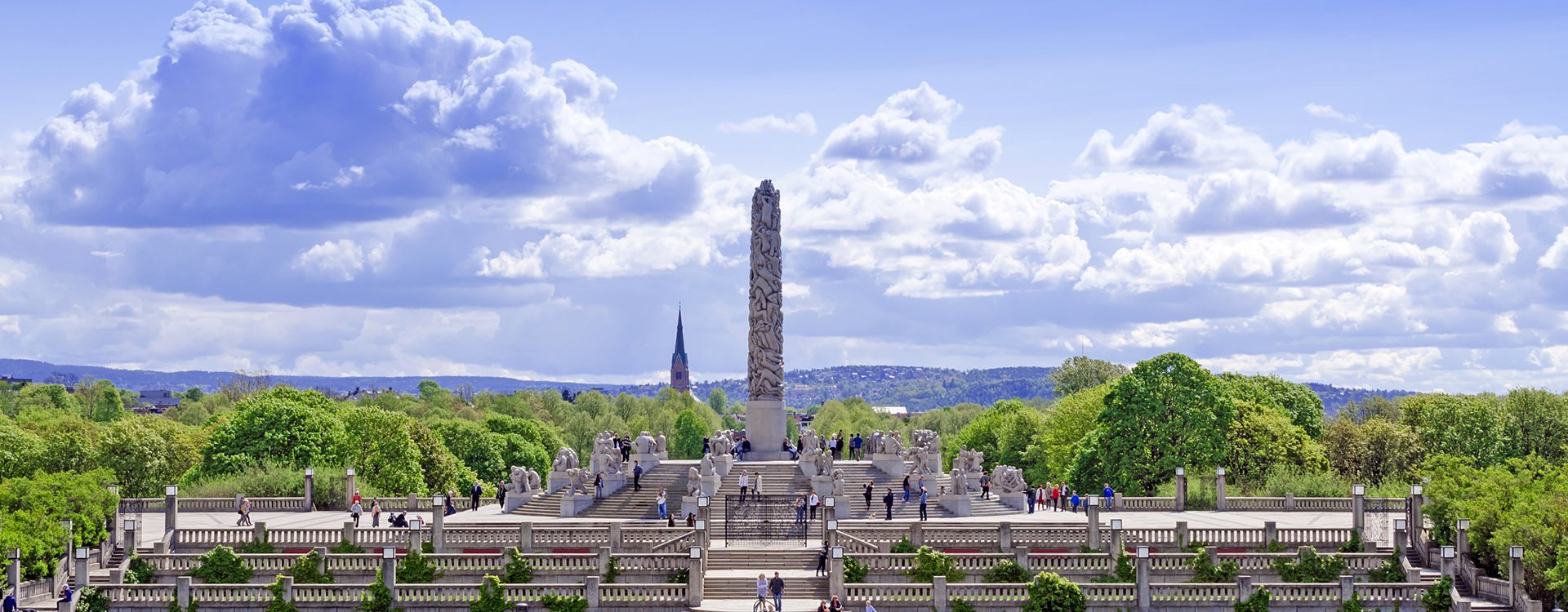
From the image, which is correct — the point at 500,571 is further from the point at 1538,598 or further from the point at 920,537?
the point at 1538,598

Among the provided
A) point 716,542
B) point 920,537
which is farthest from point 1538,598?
point 716,542

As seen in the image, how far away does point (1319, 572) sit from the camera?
61.2m

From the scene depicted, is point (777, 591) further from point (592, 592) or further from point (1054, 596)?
point (1054, 596)

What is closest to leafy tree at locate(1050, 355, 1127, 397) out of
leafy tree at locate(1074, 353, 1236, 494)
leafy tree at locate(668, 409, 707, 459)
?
leafy tree at locate(668, 409, 707, 459)

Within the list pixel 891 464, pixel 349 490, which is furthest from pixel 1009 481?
pixel 349 490

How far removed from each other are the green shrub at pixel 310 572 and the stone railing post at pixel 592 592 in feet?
28.3

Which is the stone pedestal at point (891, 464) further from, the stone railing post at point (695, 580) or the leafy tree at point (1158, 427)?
the stone railing post at point (695, 580)

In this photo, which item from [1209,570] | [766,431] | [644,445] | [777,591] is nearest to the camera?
[777,591]

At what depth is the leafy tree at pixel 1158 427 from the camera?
95.8 meters

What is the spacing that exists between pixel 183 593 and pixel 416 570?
6950 mm

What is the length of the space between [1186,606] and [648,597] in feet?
52.8

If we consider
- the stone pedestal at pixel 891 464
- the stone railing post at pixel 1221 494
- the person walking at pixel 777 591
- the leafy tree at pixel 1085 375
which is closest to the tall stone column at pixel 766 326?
the stone pedestal at pixel 891 464

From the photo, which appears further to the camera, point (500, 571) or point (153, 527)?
point (153, 527)

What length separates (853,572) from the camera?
60281 millimetres
